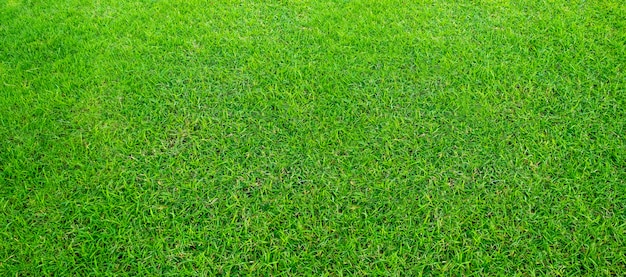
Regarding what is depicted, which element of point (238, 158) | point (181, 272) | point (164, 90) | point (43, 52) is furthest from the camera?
point (43, 52)

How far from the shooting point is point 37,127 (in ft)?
7.41

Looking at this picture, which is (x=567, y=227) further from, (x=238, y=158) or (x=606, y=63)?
(x=238, y=158)

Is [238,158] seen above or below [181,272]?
above

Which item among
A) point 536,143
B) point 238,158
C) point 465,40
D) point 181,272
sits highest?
point 465,40

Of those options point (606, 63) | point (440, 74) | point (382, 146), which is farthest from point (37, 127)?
point (606, 63)

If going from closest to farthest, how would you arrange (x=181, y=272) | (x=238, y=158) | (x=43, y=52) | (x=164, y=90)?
(x=181, y=272) < (x=238, y=158) < (x=164, y=90) < (x=43, y=52)

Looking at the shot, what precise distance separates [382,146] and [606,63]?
58.9 inches

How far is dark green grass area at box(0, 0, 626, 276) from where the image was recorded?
5.96 ft

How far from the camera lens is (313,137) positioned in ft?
7.25

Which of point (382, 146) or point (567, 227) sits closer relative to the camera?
point (567, 227)

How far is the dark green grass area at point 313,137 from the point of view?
1817mm

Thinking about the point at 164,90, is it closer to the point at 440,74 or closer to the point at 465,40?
the point at 440,74

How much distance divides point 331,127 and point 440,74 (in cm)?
76

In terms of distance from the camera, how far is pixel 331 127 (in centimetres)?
226
